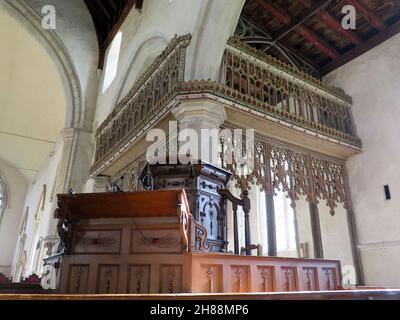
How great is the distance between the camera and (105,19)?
9797mm

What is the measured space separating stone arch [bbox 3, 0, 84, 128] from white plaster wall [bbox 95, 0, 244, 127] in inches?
23.4

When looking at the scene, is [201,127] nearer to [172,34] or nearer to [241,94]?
[241,94]

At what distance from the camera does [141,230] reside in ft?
8.07

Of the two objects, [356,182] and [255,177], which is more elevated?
[356,182]

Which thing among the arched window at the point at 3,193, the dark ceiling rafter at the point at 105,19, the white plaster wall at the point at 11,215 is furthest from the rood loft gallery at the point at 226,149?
the arched window at the point at 3,193

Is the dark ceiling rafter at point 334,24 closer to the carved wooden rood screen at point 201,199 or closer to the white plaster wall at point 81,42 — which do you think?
the carved wooden rood screen at point 201,199

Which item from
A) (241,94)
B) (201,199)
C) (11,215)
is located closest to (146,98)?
(241,94)

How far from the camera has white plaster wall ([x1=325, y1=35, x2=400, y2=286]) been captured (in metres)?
4.77

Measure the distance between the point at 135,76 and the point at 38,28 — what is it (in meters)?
3.70

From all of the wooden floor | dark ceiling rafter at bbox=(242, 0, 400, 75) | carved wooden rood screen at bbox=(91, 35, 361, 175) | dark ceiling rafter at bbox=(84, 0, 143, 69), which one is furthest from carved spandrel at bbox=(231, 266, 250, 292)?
dark ceiling rafter at bbox=(84, 0, 143, 69)

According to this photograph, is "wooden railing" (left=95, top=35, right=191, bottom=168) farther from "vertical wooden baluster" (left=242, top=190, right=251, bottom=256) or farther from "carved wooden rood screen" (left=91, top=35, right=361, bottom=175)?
"vertical wooden baluster" (left=242, top=190, right=251, bottom=256)

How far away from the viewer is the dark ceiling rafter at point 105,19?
9.05 meters
